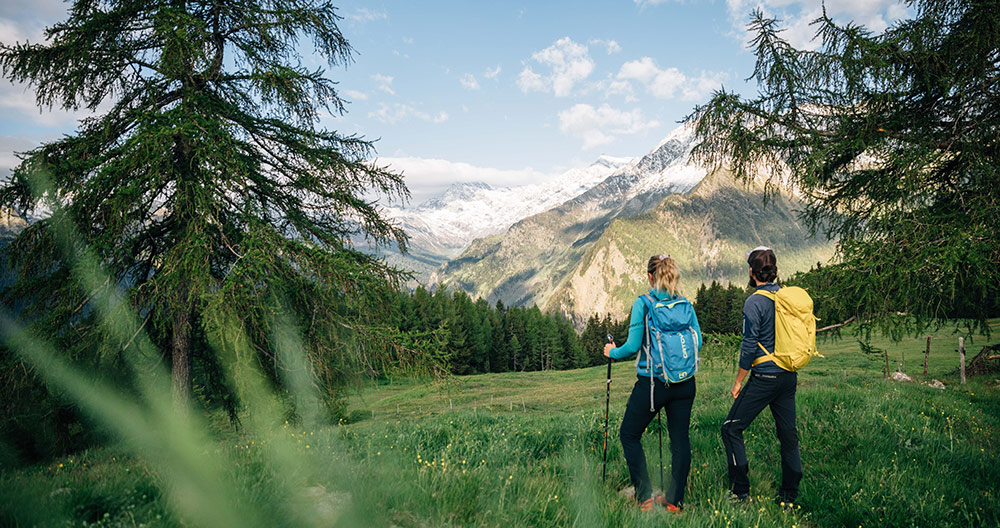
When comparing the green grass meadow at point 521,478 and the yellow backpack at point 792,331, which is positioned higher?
the yellow backpack at point 792,331

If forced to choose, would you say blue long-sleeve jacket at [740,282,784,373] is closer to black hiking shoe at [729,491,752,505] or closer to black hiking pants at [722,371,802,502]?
black hiking pants at [722,371,802,502]

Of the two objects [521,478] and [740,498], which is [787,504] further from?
[521,478]

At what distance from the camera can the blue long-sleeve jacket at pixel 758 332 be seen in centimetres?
465

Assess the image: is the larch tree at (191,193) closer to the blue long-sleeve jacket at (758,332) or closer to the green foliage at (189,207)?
the green foliage at (189,207)

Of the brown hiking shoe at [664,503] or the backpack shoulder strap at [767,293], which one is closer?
the brown hiking shoe at [664,503]

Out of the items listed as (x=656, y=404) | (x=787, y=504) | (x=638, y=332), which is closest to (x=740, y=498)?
(x=787, y=504)

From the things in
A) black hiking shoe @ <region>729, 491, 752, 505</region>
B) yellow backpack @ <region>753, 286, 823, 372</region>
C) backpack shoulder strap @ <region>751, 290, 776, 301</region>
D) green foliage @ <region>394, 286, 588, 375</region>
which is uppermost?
backpack shoulder strap @ <region>751, 290, 776, 301</region>

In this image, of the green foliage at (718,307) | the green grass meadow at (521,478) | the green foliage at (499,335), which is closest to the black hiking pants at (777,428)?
the green grass meadow at (521,478)

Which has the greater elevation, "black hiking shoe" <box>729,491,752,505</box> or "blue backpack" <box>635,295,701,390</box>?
"blue backpack" <box>635,295,701,390</box>

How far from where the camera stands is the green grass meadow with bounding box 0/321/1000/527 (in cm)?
292

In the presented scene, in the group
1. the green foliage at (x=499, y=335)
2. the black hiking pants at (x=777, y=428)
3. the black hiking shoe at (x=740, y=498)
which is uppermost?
the black hiking pants at (x=777, y=428)

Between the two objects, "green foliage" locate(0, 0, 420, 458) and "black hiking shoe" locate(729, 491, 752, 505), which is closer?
"black hiking shoe" locate(729, 491, 752, 505)

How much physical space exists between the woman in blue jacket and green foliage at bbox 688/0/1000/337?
132 inches

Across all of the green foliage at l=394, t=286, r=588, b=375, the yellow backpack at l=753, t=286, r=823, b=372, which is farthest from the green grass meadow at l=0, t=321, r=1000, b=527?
the green foliage at l=394, t=286, r=588, b=375
